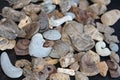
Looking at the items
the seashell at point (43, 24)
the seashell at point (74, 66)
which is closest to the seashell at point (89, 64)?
the seashell at point (74, 66)

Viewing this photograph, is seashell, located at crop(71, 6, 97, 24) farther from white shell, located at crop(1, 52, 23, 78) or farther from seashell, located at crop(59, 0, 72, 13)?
white shell, located at crop(1, 52, 23, 78)

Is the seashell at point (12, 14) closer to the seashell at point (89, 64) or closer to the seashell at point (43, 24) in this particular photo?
the seashell at point (43, 24)

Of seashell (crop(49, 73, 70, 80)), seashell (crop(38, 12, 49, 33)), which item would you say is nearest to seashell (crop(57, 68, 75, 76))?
seashell (crop(49, 73, 70, 80))

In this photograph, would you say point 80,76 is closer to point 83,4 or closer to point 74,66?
point 74,66

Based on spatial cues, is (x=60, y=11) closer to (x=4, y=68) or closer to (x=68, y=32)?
(x=68, y=32)

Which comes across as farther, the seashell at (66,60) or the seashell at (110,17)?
the seashell at (110,17)

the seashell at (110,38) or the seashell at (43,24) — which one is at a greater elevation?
the seashell at (43,24)

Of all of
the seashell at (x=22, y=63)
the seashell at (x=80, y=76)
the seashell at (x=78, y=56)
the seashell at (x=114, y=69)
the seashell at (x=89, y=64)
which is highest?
the seashell at (x=22, y=63)
